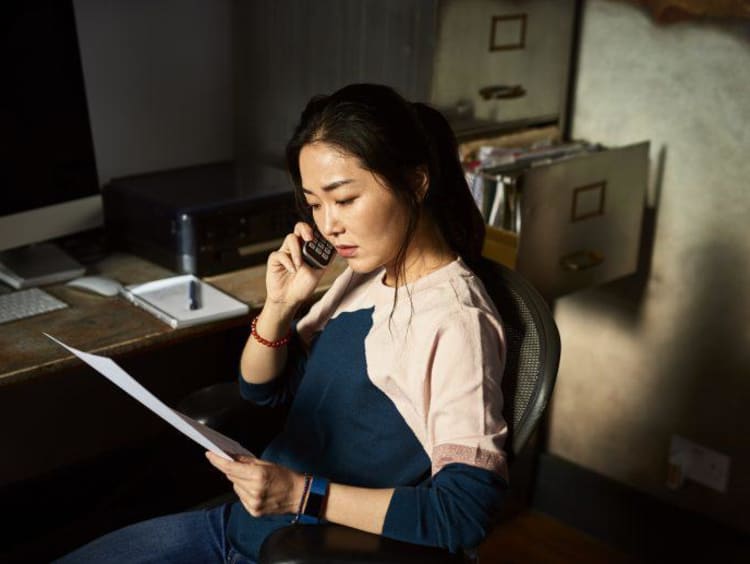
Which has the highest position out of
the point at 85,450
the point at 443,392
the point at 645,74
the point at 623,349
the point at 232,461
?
the point at 645,74

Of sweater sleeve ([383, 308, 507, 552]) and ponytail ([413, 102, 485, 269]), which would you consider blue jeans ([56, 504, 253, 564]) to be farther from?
ponytail ([413, 102, 485, 269])

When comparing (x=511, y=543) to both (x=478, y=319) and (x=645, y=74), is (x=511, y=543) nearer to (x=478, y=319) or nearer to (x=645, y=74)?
(x=645, y=74)

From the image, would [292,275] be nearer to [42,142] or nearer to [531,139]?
[42,142]

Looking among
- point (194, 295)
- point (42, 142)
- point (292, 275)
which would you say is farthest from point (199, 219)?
point (292, 275)

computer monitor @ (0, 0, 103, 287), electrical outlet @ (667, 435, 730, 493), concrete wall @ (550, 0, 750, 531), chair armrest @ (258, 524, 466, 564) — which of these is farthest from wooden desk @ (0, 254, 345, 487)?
electrical outlet @ (667, 435, 730, 493)

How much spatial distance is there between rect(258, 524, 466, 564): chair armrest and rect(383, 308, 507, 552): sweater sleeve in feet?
0.11

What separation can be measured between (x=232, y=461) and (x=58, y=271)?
0.83m

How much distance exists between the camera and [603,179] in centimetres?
213

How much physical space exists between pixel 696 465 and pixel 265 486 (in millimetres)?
1518

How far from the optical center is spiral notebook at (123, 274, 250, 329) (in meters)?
1.75

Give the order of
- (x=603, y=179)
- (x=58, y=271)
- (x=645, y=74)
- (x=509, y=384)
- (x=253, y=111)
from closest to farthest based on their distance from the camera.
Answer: (x=509, y=384)
(x=58, y=271)
(x=603, y=179)
(x=645, y=74)
(x=253, y=111)

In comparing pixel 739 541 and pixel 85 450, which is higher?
pixel 85 450

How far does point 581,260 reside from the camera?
83.8 inches

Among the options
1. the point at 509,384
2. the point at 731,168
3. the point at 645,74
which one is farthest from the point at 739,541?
the point at 509,384
